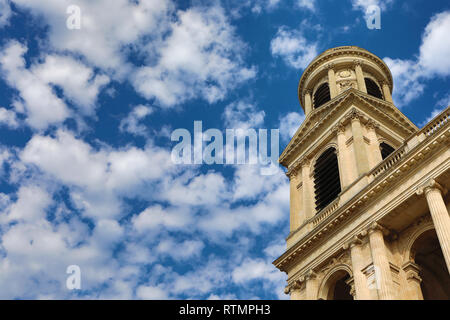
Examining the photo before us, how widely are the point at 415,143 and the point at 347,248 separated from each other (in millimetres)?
5724

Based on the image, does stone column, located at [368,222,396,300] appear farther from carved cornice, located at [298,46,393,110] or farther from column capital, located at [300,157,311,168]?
carved cornice, located at [298,46,393,110]

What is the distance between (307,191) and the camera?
2931cm

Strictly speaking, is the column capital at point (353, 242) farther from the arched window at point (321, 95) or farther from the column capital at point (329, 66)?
the column capital at point (329, 66)

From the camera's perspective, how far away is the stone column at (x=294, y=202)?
2861cm

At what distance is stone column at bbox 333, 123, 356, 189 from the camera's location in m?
26.1

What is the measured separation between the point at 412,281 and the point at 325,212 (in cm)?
688

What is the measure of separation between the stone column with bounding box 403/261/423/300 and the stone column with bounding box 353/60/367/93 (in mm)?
18500

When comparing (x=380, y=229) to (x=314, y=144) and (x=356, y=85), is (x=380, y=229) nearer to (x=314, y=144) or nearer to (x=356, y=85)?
(x=314, y=144)

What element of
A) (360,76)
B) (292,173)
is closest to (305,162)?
(292,173)

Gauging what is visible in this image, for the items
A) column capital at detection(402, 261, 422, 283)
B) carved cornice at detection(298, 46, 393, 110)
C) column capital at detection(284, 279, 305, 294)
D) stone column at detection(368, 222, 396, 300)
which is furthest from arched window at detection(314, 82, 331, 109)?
column capital at detection(402, 261, 422, 283)

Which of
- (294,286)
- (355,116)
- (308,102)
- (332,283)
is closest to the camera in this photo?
(332,283)

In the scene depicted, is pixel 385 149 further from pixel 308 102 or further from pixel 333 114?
pixel 308 102

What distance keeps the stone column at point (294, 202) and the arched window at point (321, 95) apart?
8273 millimetres

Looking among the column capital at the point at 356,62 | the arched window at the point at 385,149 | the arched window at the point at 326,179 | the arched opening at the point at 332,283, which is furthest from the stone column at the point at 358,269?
the column capital at the point at 356,62
